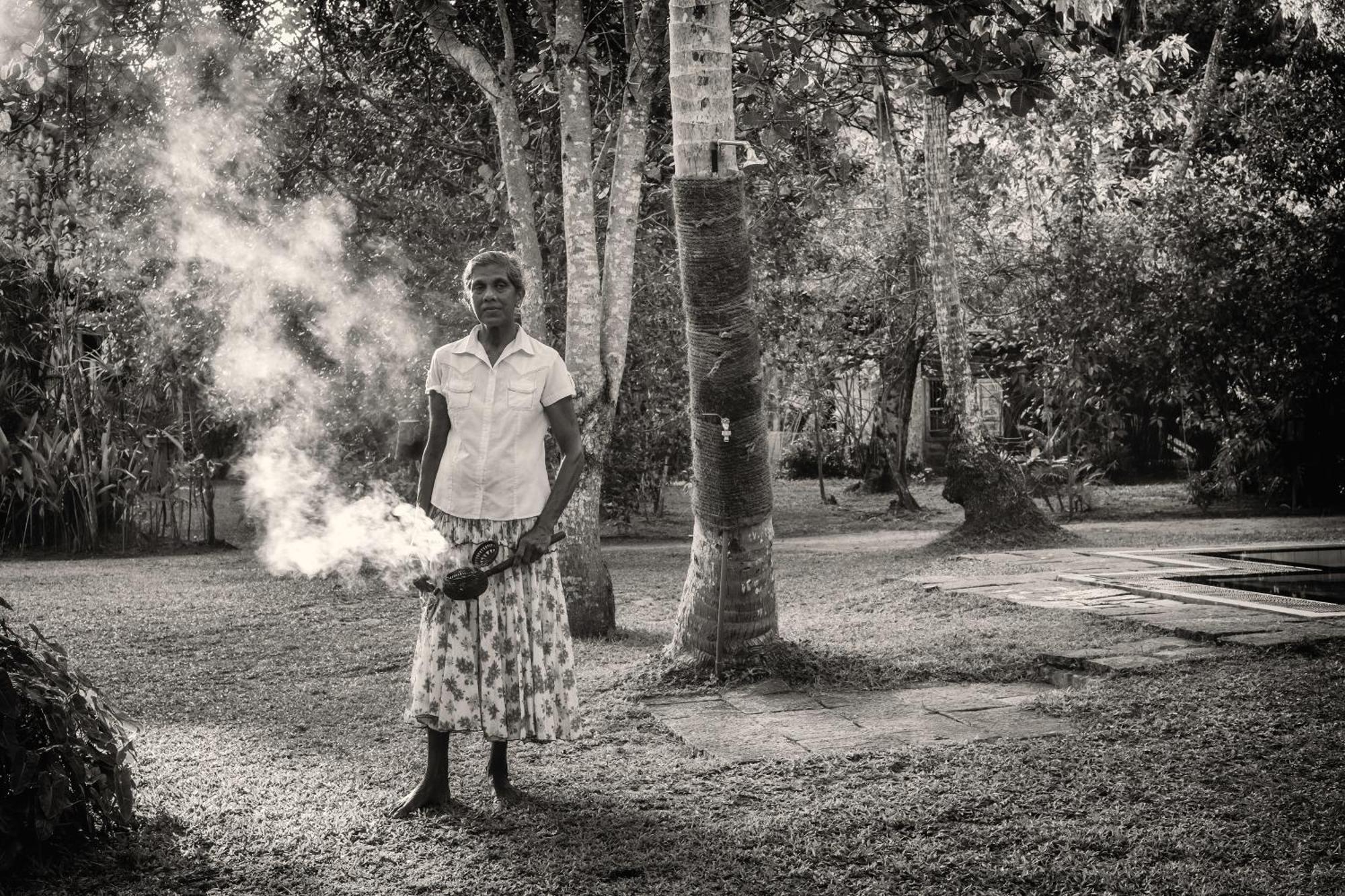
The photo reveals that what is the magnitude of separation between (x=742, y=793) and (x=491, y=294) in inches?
75.4

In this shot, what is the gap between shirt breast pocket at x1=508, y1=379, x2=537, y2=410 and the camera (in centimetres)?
415

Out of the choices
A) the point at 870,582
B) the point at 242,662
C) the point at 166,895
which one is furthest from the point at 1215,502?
the point at 166,895

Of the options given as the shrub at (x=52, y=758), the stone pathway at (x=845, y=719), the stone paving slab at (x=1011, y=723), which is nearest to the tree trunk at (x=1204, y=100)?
the stone pathway at (x=845, y=719)

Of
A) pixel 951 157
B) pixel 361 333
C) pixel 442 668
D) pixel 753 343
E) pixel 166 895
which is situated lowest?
pixel 166 895

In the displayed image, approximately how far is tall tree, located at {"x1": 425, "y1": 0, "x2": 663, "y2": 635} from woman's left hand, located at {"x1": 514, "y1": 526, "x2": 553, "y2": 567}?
3.23m

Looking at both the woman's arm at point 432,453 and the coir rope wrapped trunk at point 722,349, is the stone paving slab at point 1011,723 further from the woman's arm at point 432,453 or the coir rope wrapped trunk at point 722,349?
the woman's arm at point 432,453

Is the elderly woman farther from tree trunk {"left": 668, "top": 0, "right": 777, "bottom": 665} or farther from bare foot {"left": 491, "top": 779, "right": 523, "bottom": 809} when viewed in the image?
tree trunk {"left": 668, "top": 0, "right": 777, "bottom": 665}

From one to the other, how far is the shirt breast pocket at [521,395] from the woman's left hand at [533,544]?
0.42 metres

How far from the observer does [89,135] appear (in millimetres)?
9398

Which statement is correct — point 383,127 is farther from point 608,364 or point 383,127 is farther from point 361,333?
point 608,364

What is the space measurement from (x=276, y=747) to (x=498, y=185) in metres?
5.61

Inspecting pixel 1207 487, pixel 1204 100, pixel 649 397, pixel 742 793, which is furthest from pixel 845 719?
pixel 1204 100

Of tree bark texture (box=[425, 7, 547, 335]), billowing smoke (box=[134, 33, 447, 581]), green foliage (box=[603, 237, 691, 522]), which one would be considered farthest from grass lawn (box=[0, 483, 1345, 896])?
green foliage (box=[603, 237, 691, 522])

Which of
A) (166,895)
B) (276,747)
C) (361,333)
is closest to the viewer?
(166,895)
